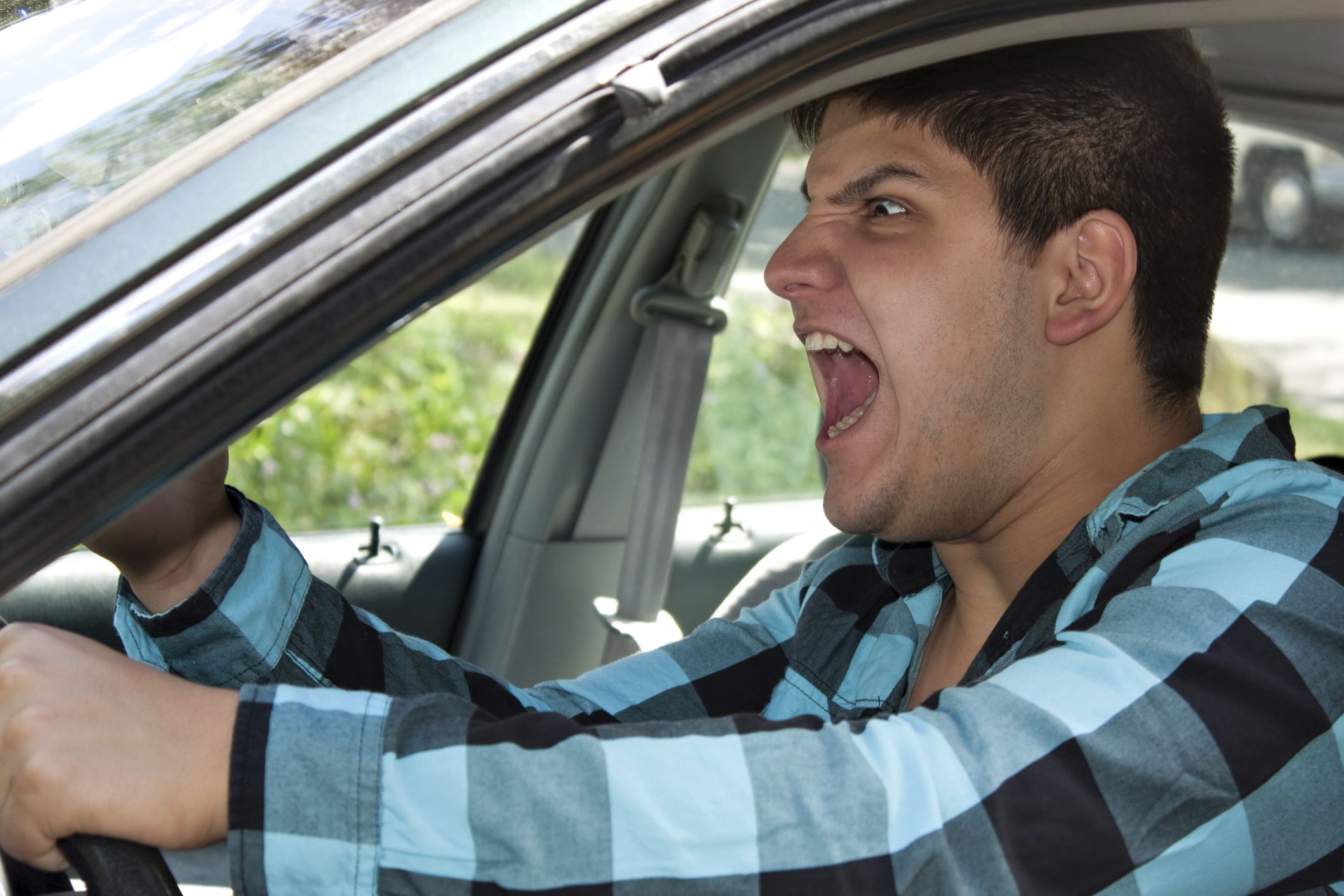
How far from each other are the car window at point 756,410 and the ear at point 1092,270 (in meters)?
3.64

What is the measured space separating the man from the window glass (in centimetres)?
297

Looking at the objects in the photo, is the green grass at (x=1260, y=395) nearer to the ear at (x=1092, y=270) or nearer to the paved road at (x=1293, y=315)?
the paved road at (x=1293, y=315)

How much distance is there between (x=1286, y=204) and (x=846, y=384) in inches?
96.6

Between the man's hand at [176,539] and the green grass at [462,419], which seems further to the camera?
the green grass at [462,419]

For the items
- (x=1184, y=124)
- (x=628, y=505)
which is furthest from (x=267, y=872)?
(x=628, y=505)

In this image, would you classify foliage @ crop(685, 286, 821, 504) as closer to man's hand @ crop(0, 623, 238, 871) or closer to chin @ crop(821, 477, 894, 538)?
chin @ crop(821, 477, 894, 538)

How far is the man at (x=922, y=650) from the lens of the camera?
87cm

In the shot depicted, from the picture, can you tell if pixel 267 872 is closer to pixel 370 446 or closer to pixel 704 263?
pixel 704 263

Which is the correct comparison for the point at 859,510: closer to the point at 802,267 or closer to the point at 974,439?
the point at 974,439

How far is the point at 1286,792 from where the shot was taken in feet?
3.40

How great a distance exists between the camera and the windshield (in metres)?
0.90

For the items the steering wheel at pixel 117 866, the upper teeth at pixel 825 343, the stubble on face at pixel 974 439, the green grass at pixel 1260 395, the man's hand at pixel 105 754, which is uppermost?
the green grass at pixel 1260 395

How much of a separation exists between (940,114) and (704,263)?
3.55 feet

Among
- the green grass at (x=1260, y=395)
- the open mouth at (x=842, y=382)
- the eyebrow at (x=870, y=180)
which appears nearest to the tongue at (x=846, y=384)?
the open mouth at (x=842, y=382)
